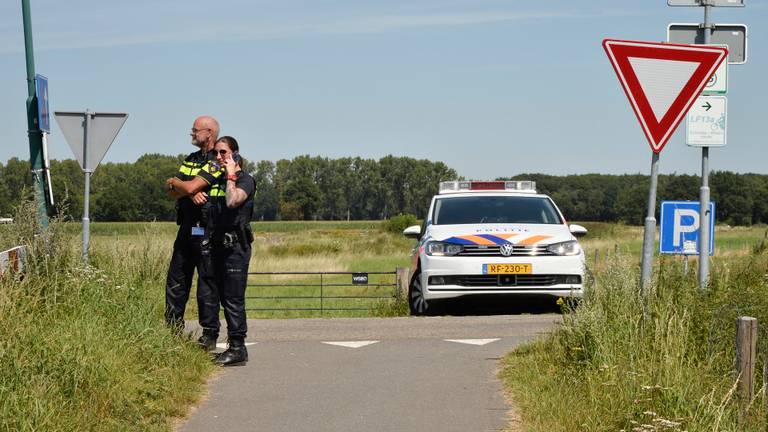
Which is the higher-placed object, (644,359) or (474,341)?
(644,359)

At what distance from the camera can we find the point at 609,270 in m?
8.25

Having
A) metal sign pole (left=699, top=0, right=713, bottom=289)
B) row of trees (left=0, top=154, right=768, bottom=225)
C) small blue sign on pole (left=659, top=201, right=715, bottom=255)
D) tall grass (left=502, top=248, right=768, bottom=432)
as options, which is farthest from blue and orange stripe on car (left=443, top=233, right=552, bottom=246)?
row of trees (left=0, top=154, right=768, bottom=225)

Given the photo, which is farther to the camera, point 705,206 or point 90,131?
point 90,131

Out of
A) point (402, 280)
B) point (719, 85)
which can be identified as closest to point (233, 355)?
point (719, 85)

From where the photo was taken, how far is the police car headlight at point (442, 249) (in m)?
13.1

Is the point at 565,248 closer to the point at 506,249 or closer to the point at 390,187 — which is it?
the point at 506,249

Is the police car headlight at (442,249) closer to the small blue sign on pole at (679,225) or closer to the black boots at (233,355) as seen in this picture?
the small blue sign on pole at (679,225)

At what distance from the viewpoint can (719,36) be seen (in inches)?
448

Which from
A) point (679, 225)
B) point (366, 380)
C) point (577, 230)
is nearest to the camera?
point (366, 380)

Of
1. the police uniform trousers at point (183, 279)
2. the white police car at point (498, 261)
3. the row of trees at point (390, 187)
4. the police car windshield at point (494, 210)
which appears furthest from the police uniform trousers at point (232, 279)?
the row of trees at point (390, 187)

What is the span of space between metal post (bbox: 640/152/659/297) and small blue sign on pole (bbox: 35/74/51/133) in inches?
372

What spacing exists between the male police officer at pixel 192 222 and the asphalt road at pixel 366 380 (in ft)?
2.23

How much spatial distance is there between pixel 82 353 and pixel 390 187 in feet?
483

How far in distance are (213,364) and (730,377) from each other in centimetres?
408
